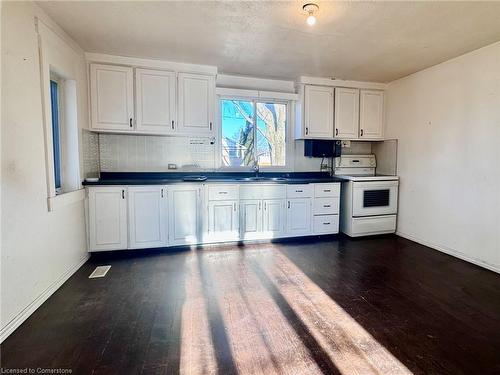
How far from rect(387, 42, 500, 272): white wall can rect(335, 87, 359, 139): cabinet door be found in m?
0.59

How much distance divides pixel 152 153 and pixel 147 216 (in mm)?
946

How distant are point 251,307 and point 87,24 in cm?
286

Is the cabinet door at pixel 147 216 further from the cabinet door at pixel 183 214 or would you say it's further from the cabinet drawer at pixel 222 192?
the cabinet drawer at pixel 222 192

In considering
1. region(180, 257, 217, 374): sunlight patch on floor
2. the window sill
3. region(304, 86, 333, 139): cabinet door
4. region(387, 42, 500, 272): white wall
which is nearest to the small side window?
the window sill

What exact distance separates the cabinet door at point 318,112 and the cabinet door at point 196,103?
1.41 meters

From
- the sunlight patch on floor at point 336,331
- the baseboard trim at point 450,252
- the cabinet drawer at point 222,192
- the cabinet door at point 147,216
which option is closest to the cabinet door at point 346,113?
the baseboard trim at point 450,252

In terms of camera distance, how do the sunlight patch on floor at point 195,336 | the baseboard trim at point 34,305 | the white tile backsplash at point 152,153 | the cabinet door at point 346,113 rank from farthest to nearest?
the cabinet door at point 346,113
the white tile backsplash at point 152,153
the baseboard trim at point 34,305
the sunlight patch on floor at point 195,336

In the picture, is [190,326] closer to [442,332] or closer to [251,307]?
[251,307]

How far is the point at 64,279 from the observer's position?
8.56 ft

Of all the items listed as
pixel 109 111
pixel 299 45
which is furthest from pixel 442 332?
pixel 109 111

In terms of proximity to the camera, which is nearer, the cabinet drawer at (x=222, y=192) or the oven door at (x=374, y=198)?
the cabinet drawer at (x=222, y=192)

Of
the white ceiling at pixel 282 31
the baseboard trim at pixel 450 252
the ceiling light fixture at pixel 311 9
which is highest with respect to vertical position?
the white ceiling at pixel 282 31

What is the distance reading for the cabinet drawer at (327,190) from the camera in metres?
4.00

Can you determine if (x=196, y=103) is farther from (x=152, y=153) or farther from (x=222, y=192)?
(x=222, y=192)
